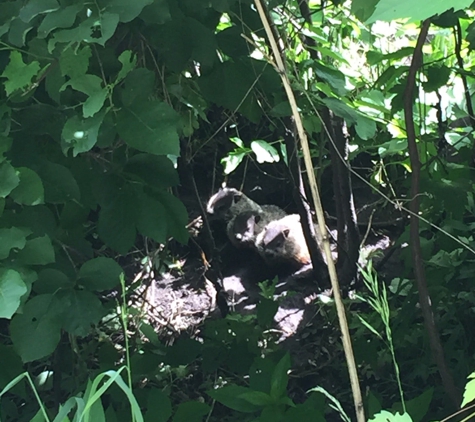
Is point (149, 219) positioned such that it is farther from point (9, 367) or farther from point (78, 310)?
point (9, 367)

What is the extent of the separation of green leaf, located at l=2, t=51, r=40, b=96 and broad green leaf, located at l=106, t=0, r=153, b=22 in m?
0.12

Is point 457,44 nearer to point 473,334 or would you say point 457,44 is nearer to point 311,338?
point 473,334

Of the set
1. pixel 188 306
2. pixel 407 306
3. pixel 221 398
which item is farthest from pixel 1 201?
pixel 188 306

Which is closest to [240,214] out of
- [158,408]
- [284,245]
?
[284,245]

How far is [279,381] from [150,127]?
1.60 ft

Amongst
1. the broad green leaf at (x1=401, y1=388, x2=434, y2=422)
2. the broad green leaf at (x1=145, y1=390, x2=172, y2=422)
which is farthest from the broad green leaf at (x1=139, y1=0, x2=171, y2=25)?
the broad green leaf at (x1=401, y1=388, x2=434, y2=422)

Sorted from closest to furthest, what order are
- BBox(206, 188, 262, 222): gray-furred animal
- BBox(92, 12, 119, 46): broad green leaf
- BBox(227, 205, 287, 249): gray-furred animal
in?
BBox(92, 12, 119, 46): broad green leaf
BBox(227, 205, 287, 249): gray-furred animal
BBox(206, 188, 262, 222): gray-furred animal

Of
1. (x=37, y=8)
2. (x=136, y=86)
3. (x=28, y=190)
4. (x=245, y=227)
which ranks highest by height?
(x=37, y=8)

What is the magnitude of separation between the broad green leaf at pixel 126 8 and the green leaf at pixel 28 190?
0.24 m

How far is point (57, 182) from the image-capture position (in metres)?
0.82

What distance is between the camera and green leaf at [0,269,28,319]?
630mm

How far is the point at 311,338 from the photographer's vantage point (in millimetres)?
1706

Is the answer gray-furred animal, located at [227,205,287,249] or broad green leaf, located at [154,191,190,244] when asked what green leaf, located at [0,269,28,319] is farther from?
gray-furred animal, located at [227,205,287,249]

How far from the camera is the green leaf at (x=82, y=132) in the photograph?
0.69 m
